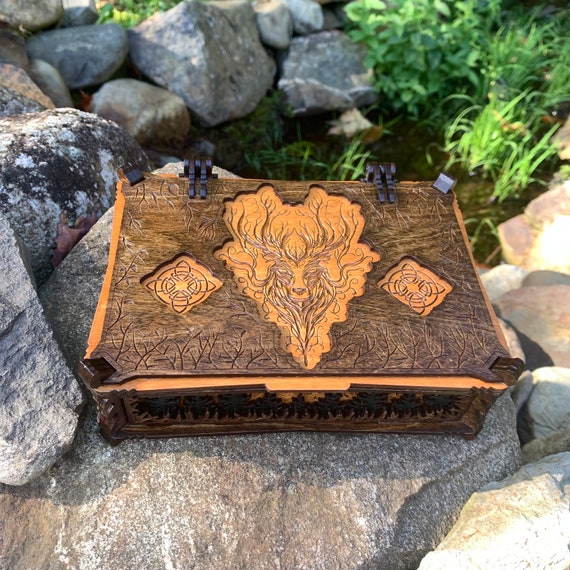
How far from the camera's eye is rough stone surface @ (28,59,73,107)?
3.36 m

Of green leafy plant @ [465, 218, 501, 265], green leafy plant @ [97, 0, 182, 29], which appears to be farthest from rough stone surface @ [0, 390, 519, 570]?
green leafy plant @ [97, 0, 182, 29]

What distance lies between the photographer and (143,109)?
12.3 feet

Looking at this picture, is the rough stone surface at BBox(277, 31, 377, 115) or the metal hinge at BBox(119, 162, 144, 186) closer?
the metal hinge at BBox(119, 162, 144, 186)

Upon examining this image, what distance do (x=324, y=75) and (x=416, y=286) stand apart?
335 centimetres

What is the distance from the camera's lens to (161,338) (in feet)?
5.67

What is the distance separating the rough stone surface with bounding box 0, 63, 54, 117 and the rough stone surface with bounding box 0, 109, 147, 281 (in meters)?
0.27

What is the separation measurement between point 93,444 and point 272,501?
2.36ft

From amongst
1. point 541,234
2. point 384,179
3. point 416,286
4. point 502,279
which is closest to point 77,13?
point 384,179

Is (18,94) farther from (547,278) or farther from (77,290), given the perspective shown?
(547,278)

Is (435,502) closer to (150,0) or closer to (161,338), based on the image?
(161,338)

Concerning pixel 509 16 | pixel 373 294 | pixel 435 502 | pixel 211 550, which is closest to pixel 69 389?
pixel 211 550

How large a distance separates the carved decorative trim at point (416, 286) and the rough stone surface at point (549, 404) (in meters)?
0.96

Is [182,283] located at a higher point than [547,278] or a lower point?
higher

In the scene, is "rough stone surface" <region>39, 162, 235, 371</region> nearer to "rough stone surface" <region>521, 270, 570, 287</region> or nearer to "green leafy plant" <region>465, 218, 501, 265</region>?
"rough stone surface" <region>521, 270, 570, 287</region>
